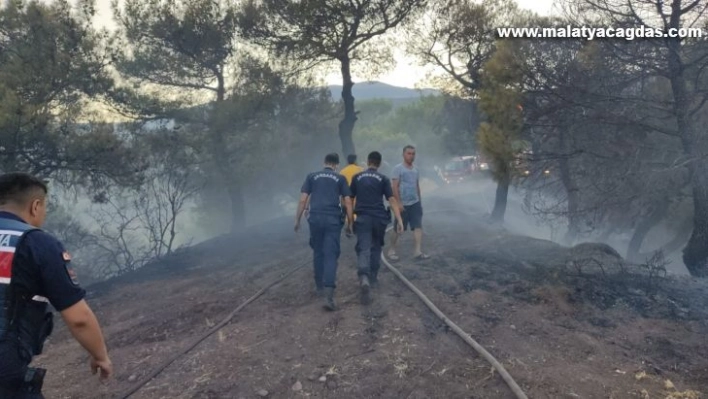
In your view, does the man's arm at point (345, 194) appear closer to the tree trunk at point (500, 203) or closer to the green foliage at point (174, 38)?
the tree trunk at point (500, 203)

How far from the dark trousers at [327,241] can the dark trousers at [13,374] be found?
383 centimetres

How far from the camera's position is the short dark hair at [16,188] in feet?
8.38

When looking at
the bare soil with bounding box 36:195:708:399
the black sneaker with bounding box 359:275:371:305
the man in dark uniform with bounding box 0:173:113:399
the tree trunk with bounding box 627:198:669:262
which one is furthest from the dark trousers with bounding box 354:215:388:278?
the tree trunk with bounding box 627:198:669:262

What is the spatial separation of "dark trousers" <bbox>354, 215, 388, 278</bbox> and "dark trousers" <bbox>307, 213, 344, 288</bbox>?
0.32 meters

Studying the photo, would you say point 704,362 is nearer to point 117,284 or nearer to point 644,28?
point 644,28

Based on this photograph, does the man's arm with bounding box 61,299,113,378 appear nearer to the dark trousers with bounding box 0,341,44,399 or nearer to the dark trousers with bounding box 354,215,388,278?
the dark trousers with bounding box 0,341,44,399

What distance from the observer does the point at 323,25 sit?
15.0m

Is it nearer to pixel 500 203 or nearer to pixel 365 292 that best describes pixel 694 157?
pixel 365 292

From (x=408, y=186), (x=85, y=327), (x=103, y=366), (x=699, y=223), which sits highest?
(x=408, y=186)

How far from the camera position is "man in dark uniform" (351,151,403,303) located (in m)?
6.48

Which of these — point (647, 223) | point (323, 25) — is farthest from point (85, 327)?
point (647, 223)

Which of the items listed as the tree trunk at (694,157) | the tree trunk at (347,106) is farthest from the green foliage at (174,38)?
the tree trunk at (694,157)

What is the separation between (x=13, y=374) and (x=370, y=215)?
4688 millimetres

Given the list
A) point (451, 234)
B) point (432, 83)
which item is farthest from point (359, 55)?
point (451, 234)
